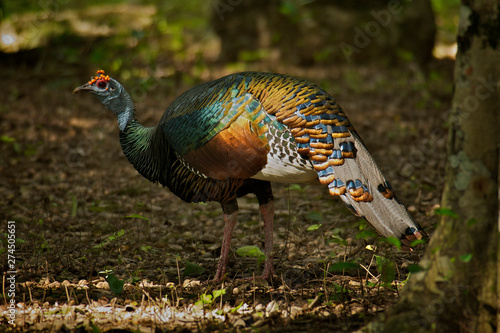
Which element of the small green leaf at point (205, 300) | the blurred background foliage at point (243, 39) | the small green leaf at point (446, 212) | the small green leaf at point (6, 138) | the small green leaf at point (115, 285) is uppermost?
the blurred background foliage at point (243, 39)

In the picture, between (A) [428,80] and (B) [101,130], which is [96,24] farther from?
(A) [428,80]

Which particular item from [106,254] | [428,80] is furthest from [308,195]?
[428,80]

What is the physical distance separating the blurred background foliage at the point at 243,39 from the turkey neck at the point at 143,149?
5880 mm

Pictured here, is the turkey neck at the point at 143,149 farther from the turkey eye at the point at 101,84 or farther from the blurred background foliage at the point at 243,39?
the blurred background foliage at the point at 243,39

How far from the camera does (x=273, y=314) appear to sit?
360cm

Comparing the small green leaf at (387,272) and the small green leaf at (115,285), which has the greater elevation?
the small green leaf at (387,272)

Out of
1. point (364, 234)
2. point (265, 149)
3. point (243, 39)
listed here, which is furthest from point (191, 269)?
point (243, 39)

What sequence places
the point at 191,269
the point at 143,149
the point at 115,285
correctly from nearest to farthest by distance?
the point at 115,285, the point at 191,269, the point at 143,149

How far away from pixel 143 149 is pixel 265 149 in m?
1.23

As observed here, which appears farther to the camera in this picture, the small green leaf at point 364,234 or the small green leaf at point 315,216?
the small green leaf at point 315,216

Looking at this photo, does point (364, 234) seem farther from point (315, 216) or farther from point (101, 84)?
point (101, 84)

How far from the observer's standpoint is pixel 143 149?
4.64 m

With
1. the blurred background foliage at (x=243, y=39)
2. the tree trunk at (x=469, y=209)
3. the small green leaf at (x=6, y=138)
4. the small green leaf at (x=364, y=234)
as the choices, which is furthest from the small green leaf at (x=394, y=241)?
the blurred background foliage at (x=243, y=39)

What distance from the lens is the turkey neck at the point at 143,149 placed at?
4480 millimetres
